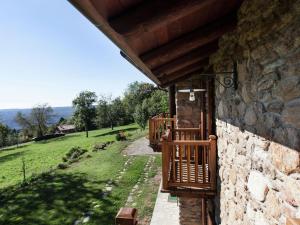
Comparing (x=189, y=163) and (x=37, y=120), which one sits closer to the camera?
(x=189, y=163)

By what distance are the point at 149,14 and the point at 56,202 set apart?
1134 centimetres

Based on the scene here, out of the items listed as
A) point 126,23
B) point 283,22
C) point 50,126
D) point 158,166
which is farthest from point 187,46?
point 50,126

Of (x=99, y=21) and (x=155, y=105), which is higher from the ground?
(x=99, y=21)

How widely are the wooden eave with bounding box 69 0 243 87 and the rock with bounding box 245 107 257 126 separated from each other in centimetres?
103

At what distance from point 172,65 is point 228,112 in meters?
1.20

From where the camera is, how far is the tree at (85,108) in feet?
123

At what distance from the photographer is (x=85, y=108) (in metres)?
38.7

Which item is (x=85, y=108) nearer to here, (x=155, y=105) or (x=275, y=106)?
(x=155, y=105)

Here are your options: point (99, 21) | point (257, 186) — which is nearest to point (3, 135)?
point (257, 186)

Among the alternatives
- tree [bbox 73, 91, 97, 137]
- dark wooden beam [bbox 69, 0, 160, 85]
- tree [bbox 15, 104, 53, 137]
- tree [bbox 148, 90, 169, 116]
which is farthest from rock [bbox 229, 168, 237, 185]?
tree [bbox 15, 104, 53, 137]

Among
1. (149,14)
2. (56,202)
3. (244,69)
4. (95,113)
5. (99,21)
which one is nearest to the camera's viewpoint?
(99,21)

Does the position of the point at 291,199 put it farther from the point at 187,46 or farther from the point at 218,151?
the point at 218,151

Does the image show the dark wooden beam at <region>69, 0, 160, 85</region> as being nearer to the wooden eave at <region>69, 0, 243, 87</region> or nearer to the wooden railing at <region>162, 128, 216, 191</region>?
the wooden eave at <region>69, 0, 243, 87</region>

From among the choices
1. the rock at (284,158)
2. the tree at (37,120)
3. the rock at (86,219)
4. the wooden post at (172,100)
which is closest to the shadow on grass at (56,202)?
the rock at (86,219)
